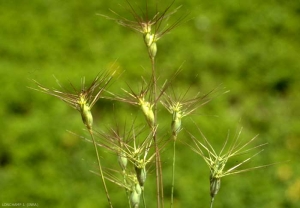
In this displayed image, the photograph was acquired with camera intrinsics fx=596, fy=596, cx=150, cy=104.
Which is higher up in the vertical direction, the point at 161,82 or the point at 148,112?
the point at 148,112

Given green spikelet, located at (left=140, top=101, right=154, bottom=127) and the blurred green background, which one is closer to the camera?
green spikelet, located at (left=140, top=101, right=154, bottom=127)

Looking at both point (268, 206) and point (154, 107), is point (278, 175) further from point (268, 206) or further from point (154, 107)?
point (154, 107)

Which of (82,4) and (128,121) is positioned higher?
(82,4)

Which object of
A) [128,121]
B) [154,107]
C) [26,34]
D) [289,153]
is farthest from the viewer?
[26,34]

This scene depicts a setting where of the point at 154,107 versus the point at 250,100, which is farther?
the point at 250,100

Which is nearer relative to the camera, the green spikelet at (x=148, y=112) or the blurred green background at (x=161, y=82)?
the green spikelet at (x=148, y=112)

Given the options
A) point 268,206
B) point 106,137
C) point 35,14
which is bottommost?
point 268,206

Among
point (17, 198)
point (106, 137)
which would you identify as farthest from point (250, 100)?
point (106, 137)

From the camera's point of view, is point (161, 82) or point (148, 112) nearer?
point (148, 112)
